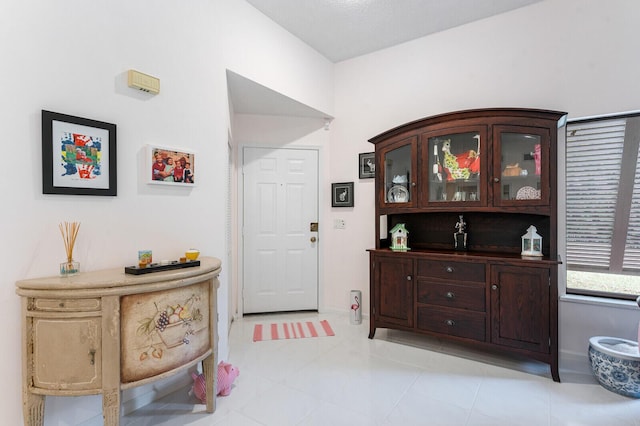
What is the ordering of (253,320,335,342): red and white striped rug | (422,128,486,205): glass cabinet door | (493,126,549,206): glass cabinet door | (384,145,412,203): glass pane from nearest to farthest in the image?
(493,126,549,206): glass cabinet door < (422,128,486,205): glass cabinet door < (384,145,412,203): glass pane < (253,320,335,342): red and white striped rug

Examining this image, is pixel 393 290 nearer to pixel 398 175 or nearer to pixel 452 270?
pixel 452 270

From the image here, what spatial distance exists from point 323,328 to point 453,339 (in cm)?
132

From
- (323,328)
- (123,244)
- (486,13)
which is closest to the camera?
(123,244)

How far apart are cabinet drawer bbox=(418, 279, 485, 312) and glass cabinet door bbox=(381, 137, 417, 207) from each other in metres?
0.77

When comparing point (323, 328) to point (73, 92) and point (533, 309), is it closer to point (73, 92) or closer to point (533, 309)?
point (533, 309)

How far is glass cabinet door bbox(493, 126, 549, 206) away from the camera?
2.47m

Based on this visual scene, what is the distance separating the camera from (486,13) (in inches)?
116

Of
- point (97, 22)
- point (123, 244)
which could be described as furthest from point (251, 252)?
point (97, 22)

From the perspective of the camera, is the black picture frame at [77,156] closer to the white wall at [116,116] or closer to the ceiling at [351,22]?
the white wall at [116,116]

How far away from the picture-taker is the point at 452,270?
2.72 m

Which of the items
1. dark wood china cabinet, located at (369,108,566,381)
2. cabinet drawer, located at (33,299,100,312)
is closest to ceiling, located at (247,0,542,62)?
dark wood china cabinet, located at (369,108,566,381)

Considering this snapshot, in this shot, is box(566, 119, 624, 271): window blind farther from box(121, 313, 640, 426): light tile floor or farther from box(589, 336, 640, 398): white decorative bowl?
box(121, 313, 640, 426): light tile floor

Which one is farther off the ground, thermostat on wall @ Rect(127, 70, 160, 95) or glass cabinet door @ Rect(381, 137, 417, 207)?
thermostat on wall @ Rect(127, 70, 160, 95)

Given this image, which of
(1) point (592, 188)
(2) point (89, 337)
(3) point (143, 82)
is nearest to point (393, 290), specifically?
(1) point (592, 188)
